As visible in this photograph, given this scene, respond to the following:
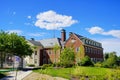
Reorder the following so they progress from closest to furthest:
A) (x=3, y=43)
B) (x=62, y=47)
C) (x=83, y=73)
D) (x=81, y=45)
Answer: (x=83, y=73) → (x=3, y=43) → (x=81, y=45) → (x=62, y=47)

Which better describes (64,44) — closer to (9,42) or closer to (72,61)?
(72,61)

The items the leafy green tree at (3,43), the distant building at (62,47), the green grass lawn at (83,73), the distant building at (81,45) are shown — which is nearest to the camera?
the green grass lawn at (83,73)

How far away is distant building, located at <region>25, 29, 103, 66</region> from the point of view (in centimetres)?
6114

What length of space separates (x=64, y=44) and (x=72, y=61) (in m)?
11.2

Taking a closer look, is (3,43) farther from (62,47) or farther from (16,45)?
(62,47)

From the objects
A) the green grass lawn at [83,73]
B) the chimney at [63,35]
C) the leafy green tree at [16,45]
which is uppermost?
the chimney at [63,35]

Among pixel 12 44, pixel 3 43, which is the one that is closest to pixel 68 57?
pixel 12 44

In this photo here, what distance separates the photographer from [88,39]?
6488 cm

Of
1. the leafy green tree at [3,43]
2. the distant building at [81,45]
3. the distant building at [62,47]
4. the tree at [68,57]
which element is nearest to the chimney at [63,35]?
the distant building at [62,47]

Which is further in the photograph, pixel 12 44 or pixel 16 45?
→ pixel 16 45

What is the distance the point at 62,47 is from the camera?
63562 mm

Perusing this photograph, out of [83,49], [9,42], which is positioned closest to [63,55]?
[83,49]

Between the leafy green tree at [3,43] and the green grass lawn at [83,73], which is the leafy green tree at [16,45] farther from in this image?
the green grass lawn at [83,73]

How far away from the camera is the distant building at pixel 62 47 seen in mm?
61141
